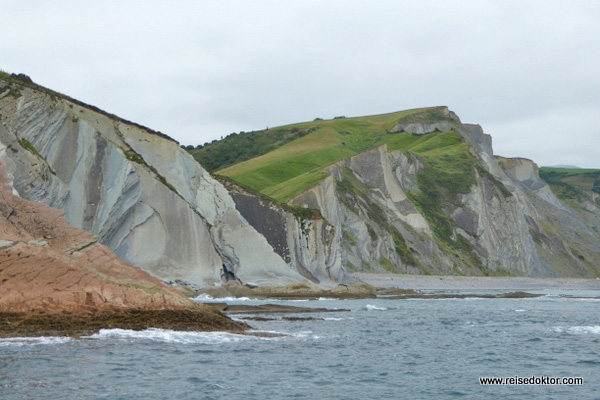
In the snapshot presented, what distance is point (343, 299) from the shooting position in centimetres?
6519

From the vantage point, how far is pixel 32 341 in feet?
80.6

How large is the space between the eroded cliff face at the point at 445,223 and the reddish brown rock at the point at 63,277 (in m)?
60.3

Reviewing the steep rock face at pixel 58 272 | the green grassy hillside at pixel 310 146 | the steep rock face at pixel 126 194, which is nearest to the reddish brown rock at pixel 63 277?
the steep rock face at pixel 58 272

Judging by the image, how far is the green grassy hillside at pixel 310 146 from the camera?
12850 cm

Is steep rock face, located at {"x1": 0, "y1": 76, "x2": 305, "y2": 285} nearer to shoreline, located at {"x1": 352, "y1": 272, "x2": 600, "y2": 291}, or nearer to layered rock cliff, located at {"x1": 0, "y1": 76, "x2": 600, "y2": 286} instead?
layered rock cliff, located at {"x1": 0, "y1": 76, "x2": 600, "y2": 286}

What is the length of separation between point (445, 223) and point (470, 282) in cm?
2270

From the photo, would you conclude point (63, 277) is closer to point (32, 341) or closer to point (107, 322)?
point (107, 322)

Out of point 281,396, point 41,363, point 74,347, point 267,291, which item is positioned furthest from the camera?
point 267,291

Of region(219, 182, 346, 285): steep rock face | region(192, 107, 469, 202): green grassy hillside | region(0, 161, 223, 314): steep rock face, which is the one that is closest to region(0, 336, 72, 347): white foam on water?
region(0, 161, 223, 314): steep rock face

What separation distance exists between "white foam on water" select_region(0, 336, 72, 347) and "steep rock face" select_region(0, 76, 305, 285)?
27.8 m

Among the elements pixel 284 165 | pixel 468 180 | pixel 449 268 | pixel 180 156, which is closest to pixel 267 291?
pixel 180 156

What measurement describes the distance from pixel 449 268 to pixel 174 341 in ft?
291

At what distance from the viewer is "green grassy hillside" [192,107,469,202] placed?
422ft

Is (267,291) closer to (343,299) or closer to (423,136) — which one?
(343,299)
